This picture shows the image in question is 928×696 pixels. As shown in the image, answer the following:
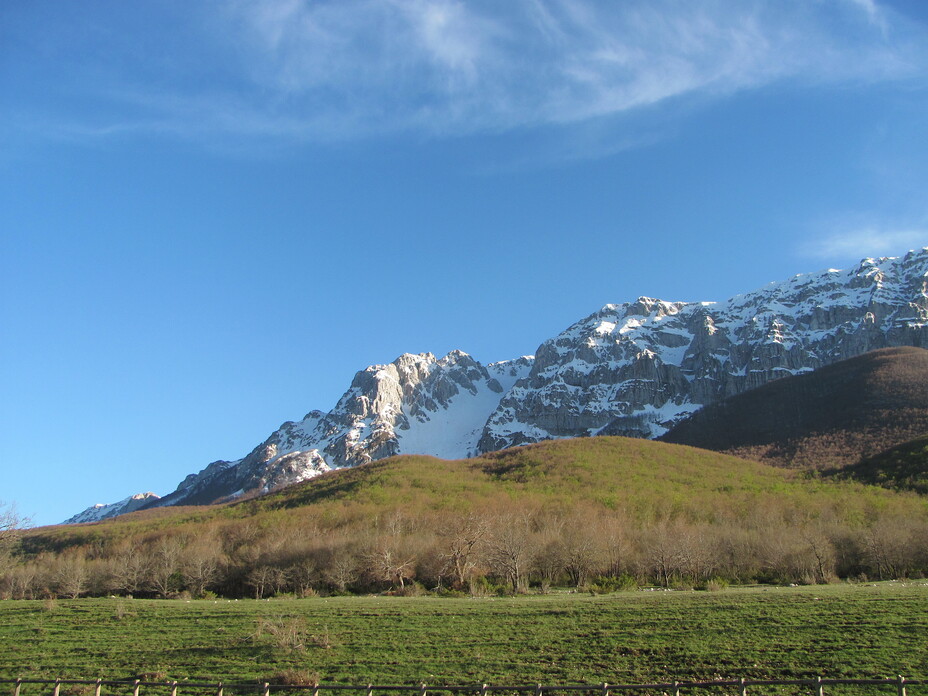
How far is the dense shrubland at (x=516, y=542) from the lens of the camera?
195 feet

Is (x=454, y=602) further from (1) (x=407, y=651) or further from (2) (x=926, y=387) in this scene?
(2) (x=926, y=387)

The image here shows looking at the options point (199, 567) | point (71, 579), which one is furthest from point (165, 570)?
point (71, 579)

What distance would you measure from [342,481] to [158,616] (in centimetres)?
8024

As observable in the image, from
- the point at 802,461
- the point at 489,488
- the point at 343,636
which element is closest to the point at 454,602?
the point at 343,636

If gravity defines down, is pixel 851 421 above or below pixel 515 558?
above

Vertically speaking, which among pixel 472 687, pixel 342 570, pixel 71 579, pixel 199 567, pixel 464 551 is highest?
pixel 464 551

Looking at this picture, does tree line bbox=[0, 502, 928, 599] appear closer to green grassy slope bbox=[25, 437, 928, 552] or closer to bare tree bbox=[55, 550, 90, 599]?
bare tree bbox=[55, 550, 90, 599]

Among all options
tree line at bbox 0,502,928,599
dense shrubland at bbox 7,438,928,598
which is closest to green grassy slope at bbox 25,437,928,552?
dense shrubland at bbox 7,438,928,598

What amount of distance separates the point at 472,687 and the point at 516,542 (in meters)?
38.8

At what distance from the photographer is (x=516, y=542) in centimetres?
6041

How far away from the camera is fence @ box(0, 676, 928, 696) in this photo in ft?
63.0

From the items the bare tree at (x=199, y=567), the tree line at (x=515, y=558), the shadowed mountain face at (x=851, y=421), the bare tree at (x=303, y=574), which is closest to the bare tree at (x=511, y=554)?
the tree line at (x=515, y=558)

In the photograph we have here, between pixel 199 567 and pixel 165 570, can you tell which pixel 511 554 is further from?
pixel 165 570

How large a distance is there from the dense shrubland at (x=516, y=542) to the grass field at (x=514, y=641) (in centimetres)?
1745
